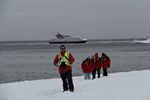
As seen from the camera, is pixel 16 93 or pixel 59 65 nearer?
pixel 59 65

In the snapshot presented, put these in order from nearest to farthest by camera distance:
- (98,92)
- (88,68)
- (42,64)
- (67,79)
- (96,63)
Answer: (98,92) < (67,79) < (88,68) < (96,63) < (42,64)

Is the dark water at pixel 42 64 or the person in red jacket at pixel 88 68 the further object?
the dark water at pixel 42 64

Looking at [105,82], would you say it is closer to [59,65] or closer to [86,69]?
[59,65]

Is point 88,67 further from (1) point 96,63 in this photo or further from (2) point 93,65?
(1) point 96,63

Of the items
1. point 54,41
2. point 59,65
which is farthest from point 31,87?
point 54,41

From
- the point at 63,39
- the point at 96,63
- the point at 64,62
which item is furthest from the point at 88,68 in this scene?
the point at 63,39

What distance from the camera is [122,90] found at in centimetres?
1378

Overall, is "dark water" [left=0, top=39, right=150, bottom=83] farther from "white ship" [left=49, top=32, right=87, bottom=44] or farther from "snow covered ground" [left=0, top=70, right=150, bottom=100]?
"white ship" [left=49, top=32, right=87, bottom=44]

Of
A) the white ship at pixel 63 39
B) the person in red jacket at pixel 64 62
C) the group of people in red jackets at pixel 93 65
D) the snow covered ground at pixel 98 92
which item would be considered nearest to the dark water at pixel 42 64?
the group of people in red jackets at pixel 93 65

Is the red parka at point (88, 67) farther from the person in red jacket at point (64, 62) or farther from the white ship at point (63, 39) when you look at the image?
the white ship at point (63, 39)

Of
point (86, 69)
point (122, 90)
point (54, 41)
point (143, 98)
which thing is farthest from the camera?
point (54, 41)

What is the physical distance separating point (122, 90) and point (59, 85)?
15.7 ft

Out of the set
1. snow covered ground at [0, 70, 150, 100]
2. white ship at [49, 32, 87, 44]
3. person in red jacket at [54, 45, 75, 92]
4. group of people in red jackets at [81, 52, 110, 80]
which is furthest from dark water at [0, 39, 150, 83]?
white ship at [49, 32, 87, 44]

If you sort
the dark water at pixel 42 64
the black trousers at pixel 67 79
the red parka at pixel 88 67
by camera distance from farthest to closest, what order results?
the dark water at pixel 42 64
the red parka at pixel 88 67
the black trousers at pixel 67 79
